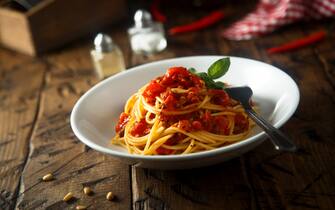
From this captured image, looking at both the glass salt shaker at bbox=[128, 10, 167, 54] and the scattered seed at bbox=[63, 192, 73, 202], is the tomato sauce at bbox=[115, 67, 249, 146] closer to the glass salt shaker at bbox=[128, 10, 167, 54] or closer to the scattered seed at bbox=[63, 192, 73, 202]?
the scattered seed at bbox=[63, 192, 73, 202]

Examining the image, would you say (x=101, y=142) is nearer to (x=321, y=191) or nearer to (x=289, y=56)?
(x=321, y=191)

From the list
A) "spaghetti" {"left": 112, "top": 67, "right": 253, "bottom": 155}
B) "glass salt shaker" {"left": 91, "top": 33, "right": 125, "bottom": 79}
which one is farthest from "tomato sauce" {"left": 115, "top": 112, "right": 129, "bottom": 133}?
Result: "glass salt shaker" {"left": 91, "top": 33, "right": 125, "bottom": 79}

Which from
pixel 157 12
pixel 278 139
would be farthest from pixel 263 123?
pixel 157 12

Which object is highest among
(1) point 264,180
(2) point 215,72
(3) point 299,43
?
(2) point 215,72

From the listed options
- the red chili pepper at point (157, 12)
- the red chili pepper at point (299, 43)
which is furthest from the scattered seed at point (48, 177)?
the red chili pepper at point (157, 12)

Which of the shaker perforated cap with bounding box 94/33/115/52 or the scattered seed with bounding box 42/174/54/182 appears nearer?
the scattered seed with bounding box 42/174/54/182

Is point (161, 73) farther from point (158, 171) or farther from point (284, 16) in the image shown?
point (284, 16)
